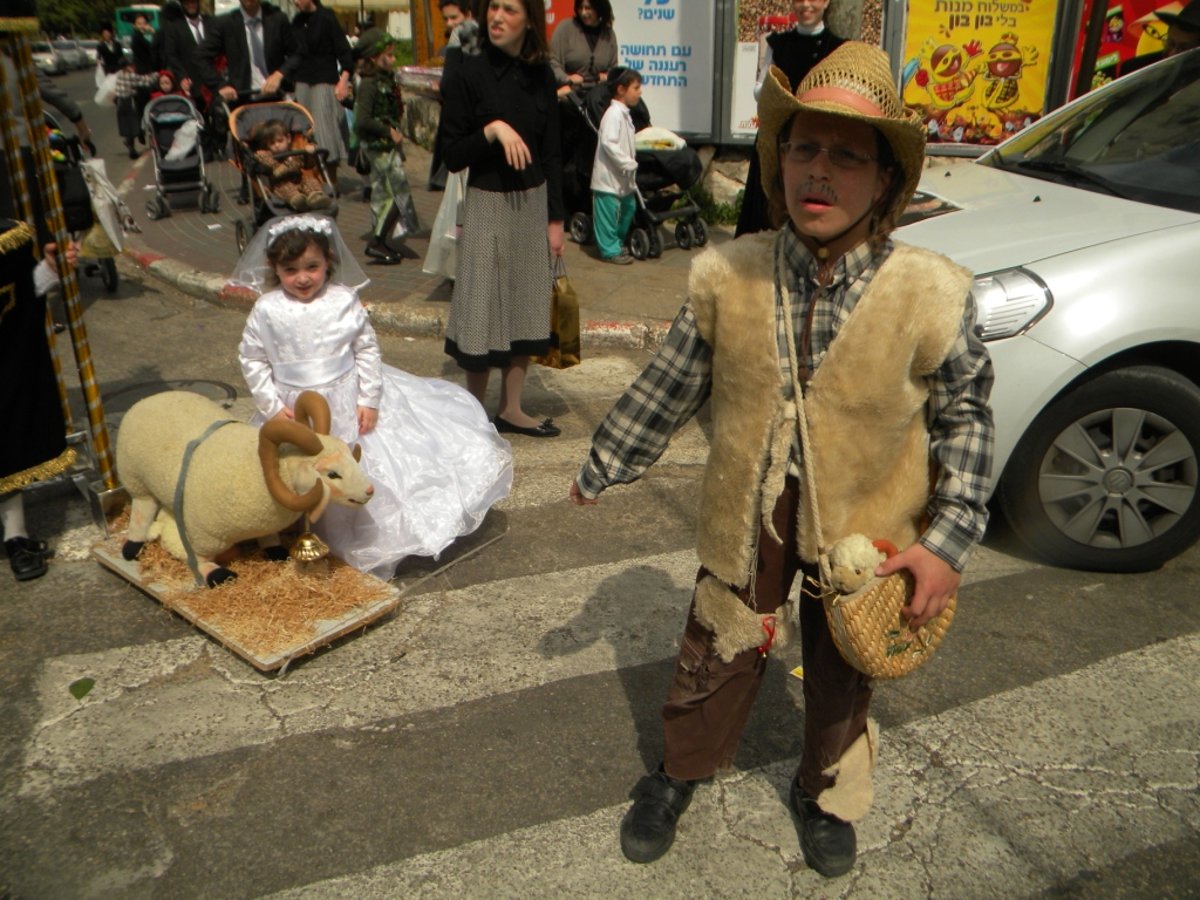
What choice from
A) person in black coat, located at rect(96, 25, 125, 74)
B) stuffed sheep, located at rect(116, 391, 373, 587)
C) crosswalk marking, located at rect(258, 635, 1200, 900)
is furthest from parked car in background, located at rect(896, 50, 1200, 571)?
person in black coat, located at rect(96, 25, 125, 74)

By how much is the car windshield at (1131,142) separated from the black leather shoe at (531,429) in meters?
2.75

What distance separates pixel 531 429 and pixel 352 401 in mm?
1525

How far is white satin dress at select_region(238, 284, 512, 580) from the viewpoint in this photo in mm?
4320

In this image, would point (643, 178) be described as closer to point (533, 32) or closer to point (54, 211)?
point (533, 32)

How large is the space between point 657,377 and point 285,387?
2.21 meters

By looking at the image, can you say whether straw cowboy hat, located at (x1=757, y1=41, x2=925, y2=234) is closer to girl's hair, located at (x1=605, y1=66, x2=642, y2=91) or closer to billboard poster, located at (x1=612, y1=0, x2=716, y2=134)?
girl's hair, located at (x1=605, y1=66, x2=642, y2=91)

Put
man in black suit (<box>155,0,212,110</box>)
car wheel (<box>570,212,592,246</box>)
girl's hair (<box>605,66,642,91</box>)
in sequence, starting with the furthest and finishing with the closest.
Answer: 1. man in black suit (<box>155,0,212,110</box>)
2. car wheel (<box>570,212,592,246</box>)
3. girl's hair (<box>605,66,642,91</box>)

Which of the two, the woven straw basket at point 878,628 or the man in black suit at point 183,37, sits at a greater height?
the man in black suit at point 183,37

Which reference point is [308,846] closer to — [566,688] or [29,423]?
[566,688]

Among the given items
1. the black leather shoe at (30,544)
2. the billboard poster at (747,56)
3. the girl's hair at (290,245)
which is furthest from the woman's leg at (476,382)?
the billboard poster at (747,56)

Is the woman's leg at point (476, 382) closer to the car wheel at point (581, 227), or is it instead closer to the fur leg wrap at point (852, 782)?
the fur leg wrap at point (852, 782)

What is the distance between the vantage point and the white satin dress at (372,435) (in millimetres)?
4320

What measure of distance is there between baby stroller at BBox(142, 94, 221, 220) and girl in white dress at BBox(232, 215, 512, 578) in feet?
23.8

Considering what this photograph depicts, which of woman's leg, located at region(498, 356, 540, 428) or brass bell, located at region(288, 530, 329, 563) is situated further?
woman's leg, located at region(498, 356, 540, 428)
